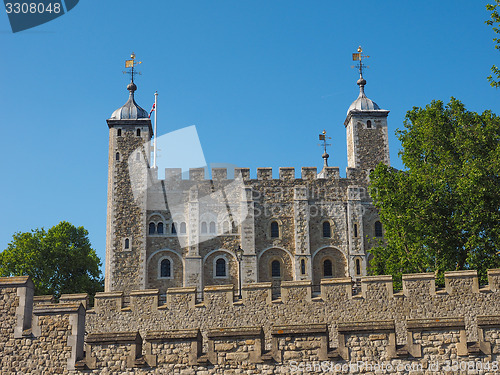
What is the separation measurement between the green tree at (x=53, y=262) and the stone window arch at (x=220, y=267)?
8041mm

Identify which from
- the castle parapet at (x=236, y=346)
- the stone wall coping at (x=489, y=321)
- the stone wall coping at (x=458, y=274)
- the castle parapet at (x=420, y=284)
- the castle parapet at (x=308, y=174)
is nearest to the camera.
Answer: the stone wall coping at (x=489, y=321)

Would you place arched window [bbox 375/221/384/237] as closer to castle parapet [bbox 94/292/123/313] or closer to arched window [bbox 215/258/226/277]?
arched window [bbox 215/258/226/277]

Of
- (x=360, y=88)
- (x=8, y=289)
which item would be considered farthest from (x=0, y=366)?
(x=360, y=88)

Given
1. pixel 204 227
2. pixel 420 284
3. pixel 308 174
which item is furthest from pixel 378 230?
pixel 420 284

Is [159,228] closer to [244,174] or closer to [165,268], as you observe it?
[165,268]

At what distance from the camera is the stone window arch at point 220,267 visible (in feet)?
148

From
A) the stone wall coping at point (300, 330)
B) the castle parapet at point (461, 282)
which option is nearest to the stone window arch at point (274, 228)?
the castle parapet at point (461, 282)

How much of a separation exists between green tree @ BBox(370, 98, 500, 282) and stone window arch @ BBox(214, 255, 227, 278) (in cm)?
1578

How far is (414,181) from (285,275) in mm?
17805

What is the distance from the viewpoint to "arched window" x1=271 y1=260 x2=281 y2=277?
45106 mm

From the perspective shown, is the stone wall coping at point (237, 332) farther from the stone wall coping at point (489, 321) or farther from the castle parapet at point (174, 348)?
the stone wall coping at point (489, 321)

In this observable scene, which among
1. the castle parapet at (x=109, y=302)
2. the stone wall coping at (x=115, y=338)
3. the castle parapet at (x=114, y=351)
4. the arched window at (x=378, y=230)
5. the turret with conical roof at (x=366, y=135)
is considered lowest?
the castle parapet at (x=114, y=351)

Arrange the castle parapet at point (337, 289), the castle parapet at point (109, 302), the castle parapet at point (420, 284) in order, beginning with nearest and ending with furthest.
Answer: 1. the castle parapet at point (420, 284)
2. the castle parapet at point (337, 289)
3. the castle parapet at point (109, 302)

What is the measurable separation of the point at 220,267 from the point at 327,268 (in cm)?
698
